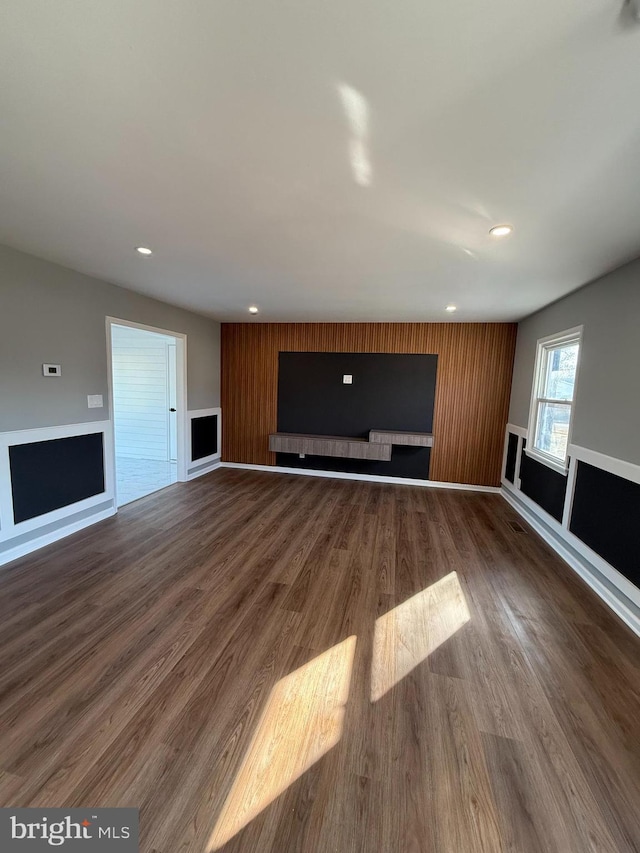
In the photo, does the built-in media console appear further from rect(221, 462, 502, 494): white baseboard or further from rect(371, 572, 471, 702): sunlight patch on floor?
rect(371, 572, 471, 702): sunlight patch on floor

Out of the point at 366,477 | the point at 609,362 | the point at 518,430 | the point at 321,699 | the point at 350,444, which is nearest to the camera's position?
the point at 321,699

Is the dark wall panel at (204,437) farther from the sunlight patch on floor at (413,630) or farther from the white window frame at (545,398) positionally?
the white window frame at (545,398)

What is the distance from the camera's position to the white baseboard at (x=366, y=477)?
16.4 ft

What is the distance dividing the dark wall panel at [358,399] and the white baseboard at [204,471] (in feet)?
4.00

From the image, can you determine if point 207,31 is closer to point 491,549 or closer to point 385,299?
point 385,299

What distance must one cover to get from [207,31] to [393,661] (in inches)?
102

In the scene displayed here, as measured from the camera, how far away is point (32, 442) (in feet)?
9.18

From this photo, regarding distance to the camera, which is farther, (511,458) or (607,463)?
(511,458)

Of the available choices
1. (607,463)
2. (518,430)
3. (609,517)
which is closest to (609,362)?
(607,463)

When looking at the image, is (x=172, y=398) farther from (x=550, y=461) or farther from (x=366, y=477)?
(x=550, y=461)

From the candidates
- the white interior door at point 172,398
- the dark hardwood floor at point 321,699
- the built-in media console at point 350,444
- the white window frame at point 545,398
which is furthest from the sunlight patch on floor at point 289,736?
the white interior door at point 172,398

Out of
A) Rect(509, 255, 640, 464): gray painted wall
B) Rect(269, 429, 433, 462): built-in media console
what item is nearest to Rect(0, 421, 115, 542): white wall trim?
Rect(269, 429, 433, 462): built-in media console

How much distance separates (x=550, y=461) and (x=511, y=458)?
1169 millimetres

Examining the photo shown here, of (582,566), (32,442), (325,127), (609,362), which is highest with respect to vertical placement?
(325,127)
